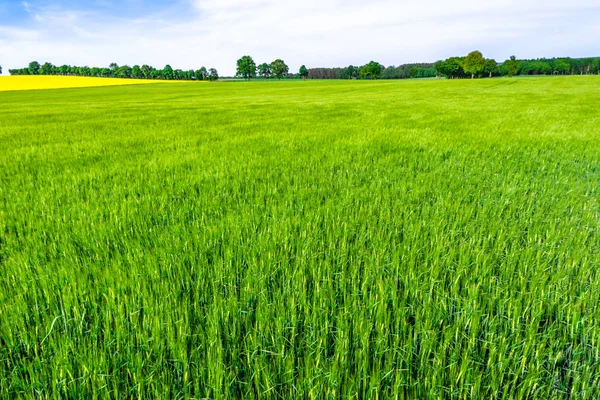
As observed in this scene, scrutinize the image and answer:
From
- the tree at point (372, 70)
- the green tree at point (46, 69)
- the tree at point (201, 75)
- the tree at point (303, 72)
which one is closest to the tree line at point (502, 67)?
the tree at point (372, 70)

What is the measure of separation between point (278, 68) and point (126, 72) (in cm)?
6566

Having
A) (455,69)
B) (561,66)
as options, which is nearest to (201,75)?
(455,69)

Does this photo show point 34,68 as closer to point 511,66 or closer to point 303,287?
point 303,287

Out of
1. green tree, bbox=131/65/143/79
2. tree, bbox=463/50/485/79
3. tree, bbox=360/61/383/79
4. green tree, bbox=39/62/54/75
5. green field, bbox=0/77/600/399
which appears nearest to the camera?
green field, bbox=0/77/600/399

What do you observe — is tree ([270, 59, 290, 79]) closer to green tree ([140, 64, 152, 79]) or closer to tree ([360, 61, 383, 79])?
tree ([360, 61, 383, 79])

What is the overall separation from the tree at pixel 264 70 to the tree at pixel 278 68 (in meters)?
4.90

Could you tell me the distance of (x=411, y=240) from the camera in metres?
2.64

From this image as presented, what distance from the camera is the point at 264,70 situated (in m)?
156

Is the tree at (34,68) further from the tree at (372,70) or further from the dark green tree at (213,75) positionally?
the tree at (372,70)

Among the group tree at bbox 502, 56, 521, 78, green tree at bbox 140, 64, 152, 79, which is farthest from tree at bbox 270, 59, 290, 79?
tree at bbox 502, 56, 521, 78

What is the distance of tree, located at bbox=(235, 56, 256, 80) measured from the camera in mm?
145250

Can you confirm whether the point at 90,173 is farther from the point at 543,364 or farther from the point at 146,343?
the point at 543,364

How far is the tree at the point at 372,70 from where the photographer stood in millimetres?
140725

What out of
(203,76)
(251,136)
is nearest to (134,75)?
(203,76)
